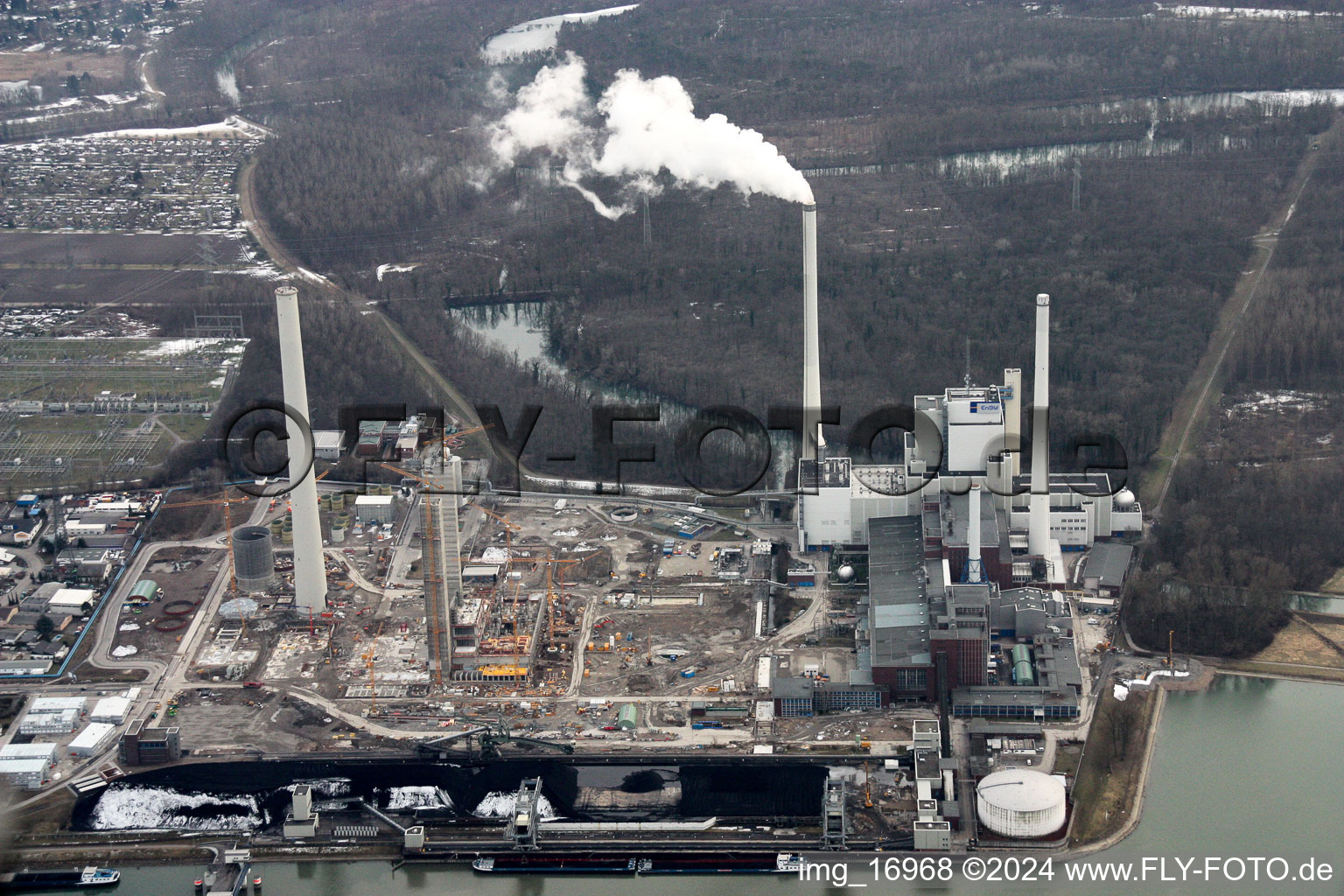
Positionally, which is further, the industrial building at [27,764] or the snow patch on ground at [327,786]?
the industrial building at [27,764]

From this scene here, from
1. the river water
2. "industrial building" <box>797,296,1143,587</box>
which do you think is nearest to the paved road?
"industrial building" <box>797,296,1143,587</box>

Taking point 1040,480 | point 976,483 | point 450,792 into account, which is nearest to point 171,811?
point 450,792

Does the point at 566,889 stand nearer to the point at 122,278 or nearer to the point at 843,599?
the point at 843,599

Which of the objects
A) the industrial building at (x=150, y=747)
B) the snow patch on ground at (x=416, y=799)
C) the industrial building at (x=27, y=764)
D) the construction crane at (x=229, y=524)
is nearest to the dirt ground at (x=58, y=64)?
the construction crane at (x=229, y=524)

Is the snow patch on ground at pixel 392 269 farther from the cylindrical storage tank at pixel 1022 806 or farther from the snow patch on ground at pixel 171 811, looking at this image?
the cylindrical storage tank at pixel 1022 806

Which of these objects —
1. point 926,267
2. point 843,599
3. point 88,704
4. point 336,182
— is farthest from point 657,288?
point 88,704
